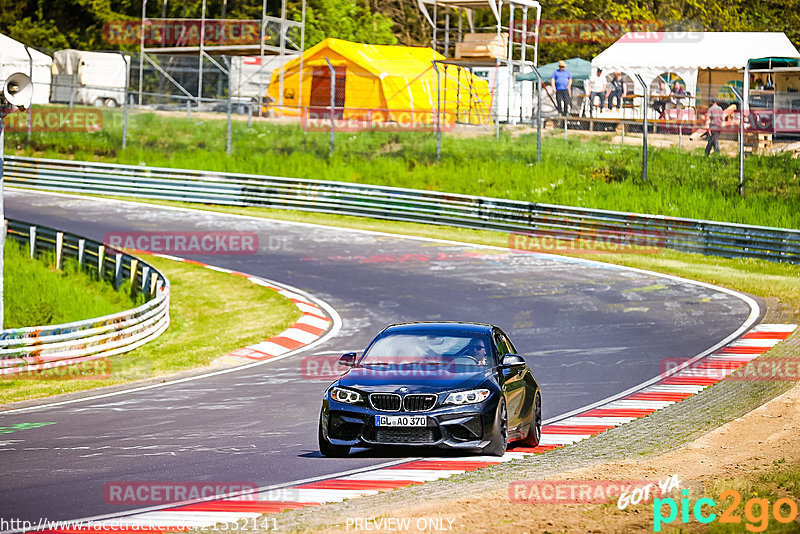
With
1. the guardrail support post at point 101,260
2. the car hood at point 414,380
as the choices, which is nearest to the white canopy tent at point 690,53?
the guardrail support post at point 101,260

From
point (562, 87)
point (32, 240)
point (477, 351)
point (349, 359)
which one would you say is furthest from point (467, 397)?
point (562, 87)

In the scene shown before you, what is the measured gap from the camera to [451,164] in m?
36.2

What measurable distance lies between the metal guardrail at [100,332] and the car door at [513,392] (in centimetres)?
848

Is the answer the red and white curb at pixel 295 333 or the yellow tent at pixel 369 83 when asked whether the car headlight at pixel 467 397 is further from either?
the yellow tent at pixel 369 83

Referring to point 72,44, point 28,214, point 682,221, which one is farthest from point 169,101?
point 682,221

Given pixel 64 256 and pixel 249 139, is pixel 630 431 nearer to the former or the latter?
pixel 64 256

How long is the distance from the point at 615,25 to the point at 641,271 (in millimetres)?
28832

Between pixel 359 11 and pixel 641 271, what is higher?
pixel 359 11

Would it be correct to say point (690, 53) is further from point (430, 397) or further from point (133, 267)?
point (430, 397)

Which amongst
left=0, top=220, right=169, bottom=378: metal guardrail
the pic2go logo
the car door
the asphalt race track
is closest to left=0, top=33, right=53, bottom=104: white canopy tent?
the asphalt race track

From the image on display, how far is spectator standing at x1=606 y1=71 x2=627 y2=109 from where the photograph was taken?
38.8 metres

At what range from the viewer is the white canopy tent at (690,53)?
40000 mm

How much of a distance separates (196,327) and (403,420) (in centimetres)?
1224

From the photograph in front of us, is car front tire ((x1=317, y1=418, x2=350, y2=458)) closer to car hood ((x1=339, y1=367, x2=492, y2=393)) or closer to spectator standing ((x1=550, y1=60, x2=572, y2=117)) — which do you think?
car hood ((x1=339, y1=367, x2=492, y2=393))
